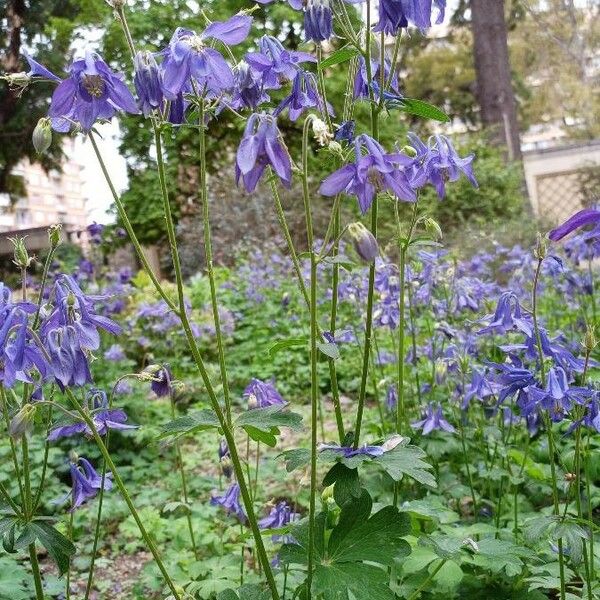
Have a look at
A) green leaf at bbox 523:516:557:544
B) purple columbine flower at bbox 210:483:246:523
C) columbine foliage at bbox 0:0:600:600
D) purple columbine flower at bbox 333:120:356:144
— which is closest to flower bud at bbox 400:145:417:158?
columbine foliage at bbox 0:0:600:600

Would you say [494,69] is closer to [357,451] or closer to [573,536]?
[573,536]

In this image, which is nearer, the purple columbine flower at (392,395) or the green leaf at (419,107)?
the green leaf at (419,107)

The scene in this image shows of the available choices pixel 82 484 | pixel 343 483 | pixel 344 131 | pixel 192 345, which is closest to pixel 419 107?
pixel 344 131

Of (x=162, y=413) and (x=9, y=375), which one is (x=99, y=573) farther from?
(x=9, y=375)

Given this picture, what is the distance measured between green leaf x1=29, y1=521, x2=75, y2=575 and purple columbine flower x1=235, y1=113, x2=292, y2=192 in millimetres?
870

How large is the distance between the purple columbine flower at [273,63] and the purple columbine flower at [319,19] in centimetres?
10

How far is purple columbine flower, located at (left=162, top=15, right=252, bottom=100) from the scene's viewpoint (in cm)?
139

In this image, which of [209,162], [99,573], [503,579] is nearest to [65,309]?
[503,579]

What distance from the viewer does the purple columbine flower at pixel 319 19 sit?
4.85 feet

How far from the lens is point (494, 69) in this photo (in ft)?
46.2

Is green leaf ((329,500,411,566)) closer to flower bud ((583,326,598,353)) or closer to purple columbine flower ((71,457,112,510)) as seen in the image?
flower bud ((583,326,598,353))

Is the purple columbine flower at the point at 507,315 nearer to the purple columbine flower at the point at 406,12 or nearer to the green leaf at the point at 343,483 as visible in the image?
the green leaf at the point at 343,483

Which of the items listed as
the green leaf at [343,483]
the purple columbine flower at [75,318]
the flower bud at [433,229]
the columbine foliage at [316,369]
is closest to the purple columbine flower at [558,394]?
the columbine foliage at [316,369]

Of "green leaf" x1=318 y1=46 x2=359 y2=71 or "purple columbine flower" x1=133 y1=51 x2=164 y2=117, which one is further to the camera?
"green leaf" x1=318 y1=46 x2=359 y2=71
